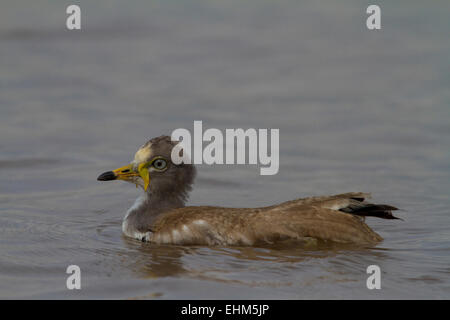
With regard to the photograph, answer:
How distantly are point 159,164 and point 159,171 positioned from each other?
84mm

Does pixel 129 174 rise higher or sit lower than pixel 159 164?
lower

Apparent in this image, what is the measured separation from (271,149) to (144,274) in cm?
633

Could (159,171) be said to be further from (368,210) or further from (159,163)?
(368,210)

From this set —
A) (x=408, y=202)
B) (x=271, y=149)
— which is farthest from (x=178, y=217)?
(x=271, y=149)

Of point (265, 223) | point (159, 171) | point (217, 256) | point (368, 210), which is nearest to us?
point (217, 256)

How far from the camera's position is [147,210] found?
11352 mm

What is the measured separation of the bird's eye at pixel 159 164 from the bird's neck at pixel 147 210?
0.32 metres

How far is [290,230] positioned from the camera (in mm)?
10469

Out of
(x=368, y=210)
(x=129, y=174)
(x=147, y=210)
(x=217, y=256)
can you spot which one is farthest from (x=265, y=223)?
(x=129, y=174)

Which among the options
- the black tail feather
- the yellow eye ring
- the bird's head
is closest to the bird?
the black tail feather

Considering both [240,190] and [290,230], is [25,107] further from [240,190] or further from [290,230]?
[290,230]

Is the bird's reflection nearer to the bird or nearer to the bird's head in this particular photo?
the bird

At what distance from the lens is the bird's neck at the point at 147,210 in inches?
440
